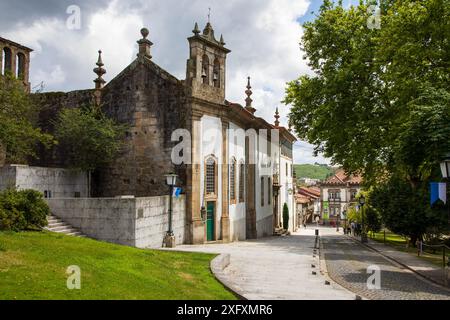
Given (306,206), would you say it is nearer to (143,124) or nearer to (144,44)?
(143,124)

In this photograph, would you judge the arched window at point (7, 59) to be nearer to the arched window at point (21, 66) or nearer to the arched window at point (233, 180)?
the arched window at point (21, 66)

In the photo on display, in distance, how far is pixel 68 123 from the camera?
22375 mm

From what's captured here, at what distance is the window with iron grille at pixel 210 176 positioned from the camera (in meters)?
24.5

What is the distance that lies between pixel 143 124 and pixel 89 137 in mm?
3103

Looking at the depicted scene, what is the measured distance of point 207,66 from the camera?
24547mm

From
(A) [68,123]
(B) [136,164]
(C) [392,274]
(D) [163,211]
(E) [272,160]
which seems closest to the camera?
(C) [392,274]

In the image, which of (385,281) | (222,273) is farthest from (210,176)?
(385,281)

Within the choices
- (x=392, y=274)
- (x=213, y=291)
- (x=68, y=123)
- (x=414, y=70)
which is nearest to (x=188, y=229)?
(x=68, y=123)

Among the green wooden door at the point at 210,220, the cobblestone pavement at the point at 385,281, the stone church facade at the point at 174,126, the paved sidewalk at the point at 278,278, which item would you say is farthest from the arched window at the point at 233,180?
the cobblestone pavement at the point at 385,281

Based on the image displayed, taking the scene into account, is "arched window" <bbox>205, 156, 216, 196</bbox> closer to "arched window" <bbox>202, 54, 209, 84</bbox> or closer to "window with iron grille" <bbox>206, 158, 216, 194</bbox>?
"window with iron grille" <bbox>206, 158, 216, 194</bbox>

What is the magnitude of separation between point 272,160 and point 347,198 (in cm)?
4725

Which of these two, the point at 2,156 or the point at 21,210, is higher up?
the point at 2,156

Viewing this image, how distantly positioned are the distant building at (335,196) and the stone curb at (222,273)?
72.3 meters

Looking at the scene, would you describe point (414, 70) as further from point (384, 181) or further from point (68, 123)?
point (68, 123)
